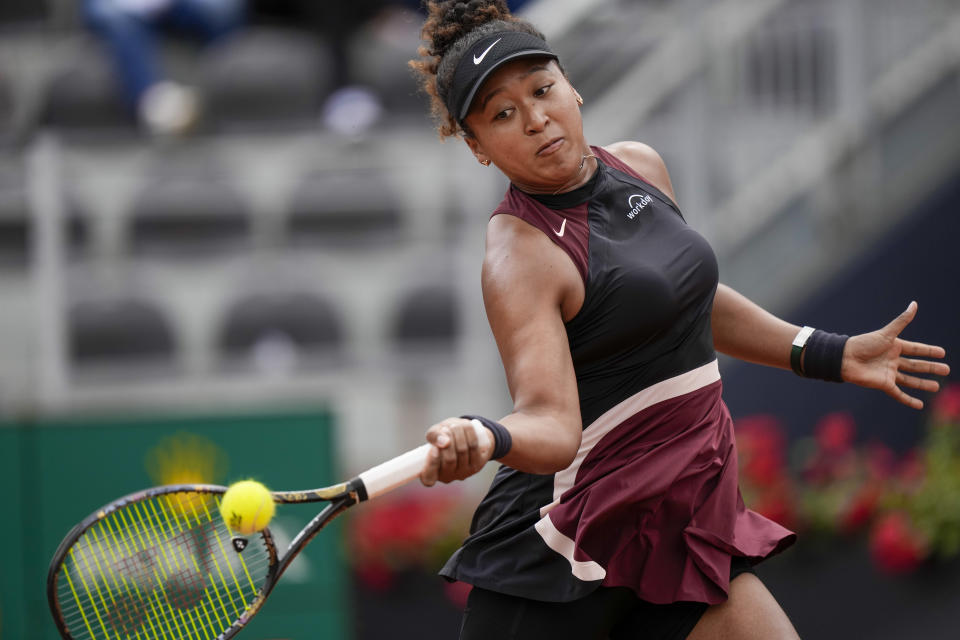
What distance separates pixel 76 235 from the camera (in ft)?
33.9

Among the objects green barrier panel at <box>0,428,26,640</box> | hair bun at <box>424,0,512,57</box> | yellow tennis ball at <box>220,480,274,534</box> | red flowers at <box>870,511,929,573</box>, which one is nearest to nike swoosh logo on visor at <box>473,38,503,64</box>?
hair bun at <box>424,0,512,57</box>

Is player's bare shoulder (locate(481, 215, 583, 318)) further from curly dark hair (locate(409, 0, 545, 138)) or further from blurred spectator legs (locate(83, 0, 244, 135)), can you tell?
blurred spectator legs (locate(83, 0, 244, 135))

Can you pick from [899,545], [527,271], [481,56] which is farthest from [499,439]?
[899,545]

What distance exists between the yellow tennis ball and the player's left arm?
1047mm

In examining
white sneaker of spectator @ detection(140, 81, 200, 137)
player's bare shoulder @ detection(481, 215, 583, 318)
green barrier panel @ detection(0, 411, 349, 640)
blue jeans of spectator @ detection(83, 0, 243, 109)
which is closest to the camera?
player's bare shoulder @ detection(481, 215, 583, 318)

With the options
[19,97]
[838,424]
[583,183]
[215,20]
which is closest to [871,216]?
[838,424]

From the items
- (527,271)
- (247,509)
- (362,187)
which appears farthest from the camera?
(362,187)

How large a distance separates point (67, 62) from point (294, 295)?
343 centimetres

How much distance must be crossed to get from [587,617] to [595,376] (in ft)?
1.53

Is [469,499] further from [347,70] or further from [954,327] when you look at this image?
[347,70]

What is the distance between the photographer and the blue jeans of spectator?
10836 mm

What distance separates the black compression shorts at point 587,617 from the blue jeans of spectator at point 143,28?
866 cm

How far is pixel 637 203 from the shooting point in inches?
110

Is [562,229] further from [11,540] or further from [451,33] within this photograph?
[11,540]
